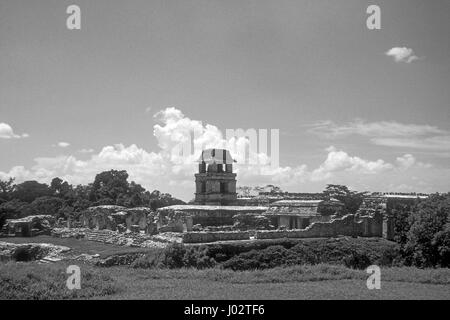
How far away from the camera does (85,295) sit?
14.3 metres

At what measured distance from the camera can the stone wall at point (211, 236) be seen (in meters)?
29.3

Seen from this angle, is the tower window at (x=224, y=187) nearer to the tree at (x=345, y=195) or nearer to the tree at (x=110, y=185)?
→ the tree at (x=345, y=195)

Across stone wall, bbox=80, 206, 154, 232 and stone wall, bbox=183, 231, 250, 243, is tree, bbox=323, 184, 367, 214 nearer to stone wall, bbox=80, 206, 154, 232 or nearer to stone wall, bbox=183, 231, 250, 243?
stone wall, bbox=80, 206, 154, 232

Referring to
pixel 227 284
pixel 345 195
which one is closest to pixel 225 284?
pixel 227 284

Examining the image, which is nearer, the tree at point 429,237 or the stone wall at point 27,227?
the tree at point 429,237

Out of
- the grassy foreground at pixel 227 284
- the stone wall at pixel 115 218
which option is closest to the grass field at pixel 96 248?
the stone wall at pixel 115 218

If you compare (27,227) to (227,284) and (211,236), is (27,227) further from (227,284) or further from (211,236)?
(227,284)

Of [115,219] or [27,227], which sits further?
[115,219]

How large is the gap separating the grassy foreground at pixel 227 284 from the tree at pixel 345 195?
101ft

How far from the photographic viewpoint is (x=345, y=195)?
51062 millimetres

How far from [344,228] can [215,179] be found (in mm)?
15056

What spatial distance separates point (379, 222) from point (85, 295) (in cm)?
2886
